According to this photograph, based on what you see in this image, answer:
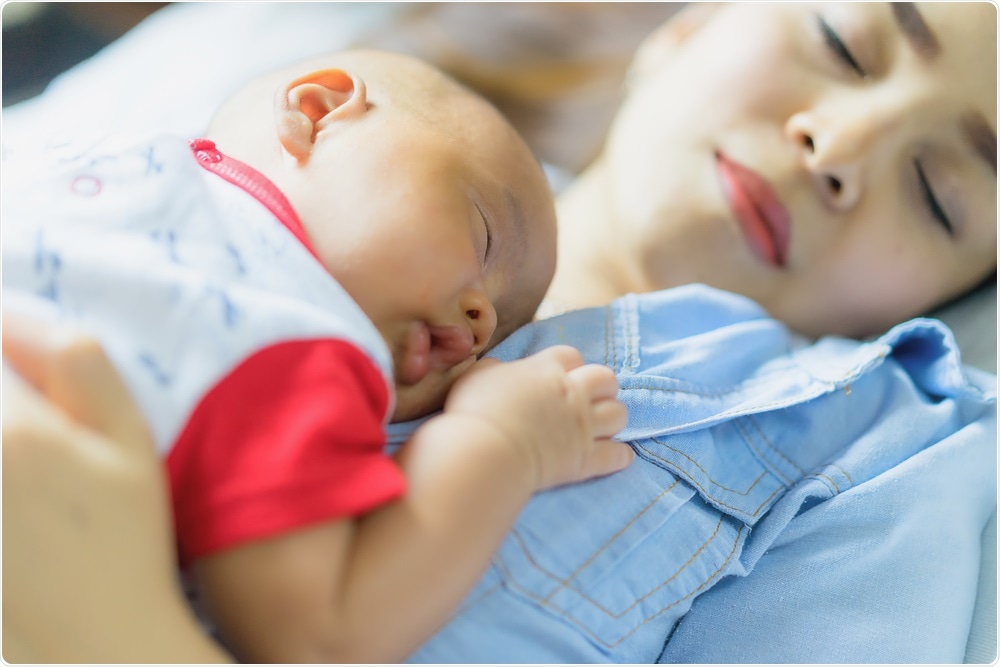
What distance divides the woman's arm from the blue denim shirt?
284 millimetres

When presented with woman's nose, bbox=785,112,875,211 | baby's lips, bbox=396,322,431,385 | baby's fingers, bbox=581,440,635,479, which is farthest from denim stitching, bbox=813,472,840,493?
baby's lips, bbox=396,322,431,385

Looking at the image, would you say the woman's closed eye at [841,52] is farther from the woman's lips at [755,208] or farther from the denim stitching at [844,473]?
the denim stitching at [844,473]

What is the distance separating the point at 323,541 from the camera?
24.9 inches

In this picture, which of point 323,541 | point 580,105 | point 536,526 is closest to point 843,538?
point 536,526

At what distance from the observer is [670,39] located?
5.17 feet

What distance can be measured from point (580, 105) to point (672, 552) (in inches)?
51.0

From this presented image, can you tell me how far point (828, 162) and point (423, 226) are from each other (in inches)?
26.7

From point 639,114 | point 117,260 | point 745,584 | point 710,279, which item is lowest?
point 745,584

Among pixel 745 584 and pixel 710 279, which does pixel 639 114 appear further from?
pixel 745 584

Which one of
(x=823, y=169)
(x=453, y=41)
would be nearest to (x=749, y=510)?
(x=823, y=169)

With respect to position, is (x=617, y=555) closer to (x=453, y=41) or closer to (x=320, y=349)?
(x=320, y=349)

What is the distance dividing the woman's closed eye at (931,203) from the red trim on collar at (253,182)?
3.09 ft

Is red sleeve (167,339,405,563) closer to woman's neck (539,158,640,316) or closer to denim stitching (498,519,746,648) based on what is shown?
denim stitching (498,519,746,648)

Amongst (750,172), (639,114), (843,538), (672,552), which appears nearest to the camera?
(672,552)
